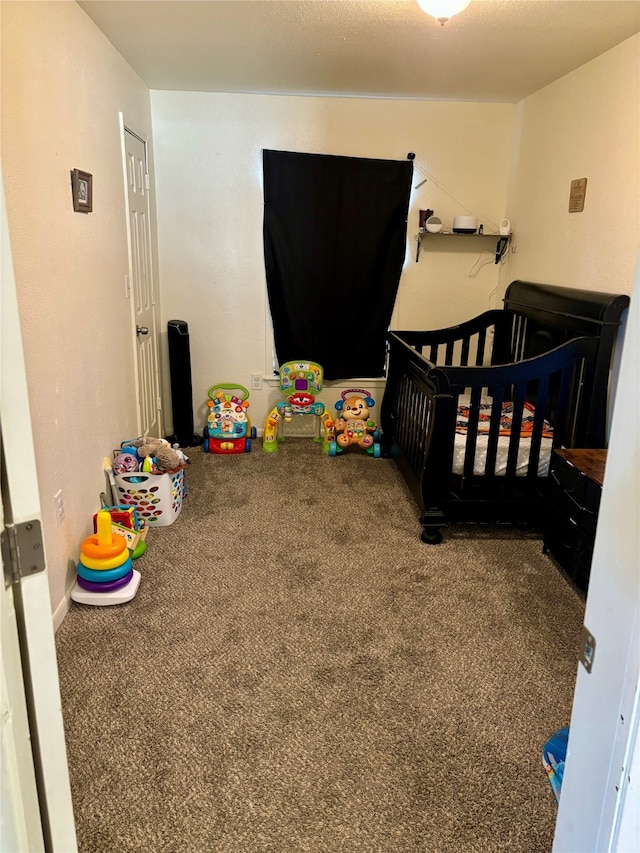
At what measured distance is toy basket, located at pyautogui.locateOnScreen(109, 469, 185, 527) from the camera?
2.87 metres

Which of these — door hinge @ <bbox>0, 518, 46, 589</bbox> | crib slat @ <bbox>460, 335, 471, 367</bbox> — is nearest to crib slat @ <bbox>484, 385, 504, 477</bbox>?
crib slat @ <bbox>460, 335, 471, 367</bbox>

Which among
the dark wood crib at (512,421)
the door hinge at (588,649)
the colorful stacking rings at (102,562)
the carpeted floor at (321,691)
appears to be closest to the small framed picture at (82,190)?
the colorful stacking rings at (102,562)

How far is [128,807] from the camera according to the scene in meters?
1.49

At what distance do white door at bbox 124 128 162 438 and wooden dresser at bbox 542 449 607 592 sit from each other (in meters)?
2.33

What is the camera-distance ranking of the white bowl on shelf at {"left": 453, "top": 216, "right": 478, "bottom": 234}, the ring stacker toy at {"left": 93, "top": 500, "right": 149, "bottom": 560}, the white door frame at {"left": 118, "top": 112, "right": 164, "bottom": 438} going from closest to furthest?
the ring stacker toy at {"left": 93, "top": 500, "right": 149, "bottom": 560} < the white door frame at {"left": 118, "top": 112, "right": 164, "bottom": 438} < the white bowl on shelf at {"left": 453, "top": 216, "right": 478, "bottom": 234}

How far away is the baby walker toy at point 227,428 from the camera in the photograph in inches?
160

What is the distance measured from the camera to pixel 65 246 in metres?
2.29

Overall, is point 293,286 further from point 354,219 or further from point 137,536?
point 137,536

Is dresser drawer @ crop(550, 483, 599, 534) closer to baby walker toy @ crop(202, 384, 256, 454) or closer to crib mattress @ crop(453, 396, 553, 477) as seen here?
crib mattress @ crop(453, 396, 553, 477)

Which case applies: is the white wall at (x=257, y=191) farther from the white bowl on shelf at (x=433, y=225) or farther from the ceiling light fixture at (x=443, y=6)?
the ceiling light fixture at (x=443, y=6)

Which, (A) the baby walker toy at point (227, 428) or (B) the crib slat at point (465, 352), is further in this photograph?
(A) the baby walker toy at point (227, 428)

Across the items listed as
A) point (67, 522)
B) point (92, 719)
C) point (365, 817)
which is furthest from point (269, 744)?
point (67, 522)

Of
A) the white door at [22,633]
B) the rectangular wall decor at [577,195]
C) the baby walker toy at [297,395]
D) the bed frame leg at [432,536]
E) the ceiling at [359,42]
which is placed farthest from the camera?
the baby walker toy at [297,395]

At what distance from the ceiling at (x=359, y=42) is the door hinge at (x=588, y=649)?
2497 millimetres
